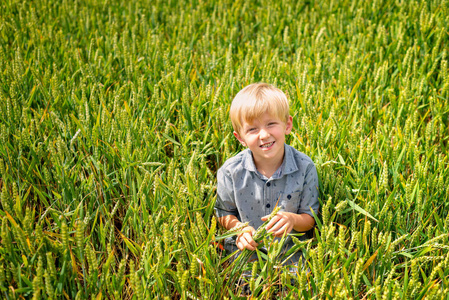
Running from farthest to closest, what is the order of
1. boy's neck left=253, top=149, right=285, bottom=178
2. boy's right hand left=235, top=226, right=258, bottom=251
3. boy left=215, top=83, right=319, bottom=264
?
boy's neck left=253, top=149, right=285, bottom=178
boy left=215, top=83, right=319, bottom=264
boy's right hand left=235, top=226, right=258, bottom=251

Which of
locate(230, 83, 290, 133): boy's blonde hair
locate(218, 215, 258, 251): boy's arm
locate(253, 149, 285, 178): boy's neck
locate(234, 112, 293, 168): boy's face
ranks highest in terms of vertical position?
locate(230, 83, 290, 133): boy's blonde hair

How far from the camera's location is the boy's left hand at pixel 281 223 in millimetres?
1502

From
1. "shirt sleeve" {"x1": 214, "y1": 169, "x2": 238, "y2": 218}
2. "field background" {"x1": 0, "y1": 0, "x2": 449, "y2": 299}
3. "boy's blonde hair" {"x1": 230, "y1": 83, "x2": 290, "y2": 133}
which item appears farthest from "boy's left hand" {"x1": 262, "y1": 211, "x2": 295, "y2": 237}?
"boy's blonde hair" {"x1": 230, "y1": 83, "x2": 290, "y2": 133}

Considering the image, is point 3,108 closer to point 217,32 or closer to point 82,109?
point 82,109

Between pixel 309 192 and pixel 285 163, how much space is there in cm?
15

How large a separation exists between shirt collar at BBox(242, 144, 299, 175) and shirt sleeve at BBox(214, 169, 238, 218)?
0.09 metres

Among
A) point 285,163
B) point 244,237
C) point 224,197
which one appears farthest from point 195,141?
point 244,237

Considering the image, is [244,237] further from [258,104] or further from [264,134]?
[258,104]

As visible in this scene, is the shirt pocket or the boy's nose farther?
the shirt pocket

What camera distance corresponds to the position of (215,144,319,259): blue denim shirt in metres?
1.64

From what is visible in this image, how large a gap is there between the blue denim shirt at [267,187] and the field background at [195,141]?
0.32ft

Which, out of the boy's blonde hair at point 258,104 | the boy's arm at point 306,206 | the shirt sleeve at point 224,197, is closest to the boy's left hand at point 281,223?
the boy's arm at point 306,206

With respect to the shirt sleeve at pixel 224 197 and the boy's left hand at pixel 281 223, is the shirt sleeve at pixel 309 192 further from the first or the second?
the shirt sleeve at pixel 224 197

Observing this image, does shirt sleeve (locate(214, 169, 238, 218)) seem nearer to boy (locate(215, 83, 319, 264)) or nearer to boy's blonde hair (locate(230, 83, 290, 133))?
boy (locate(215, 83, 319, 264))
